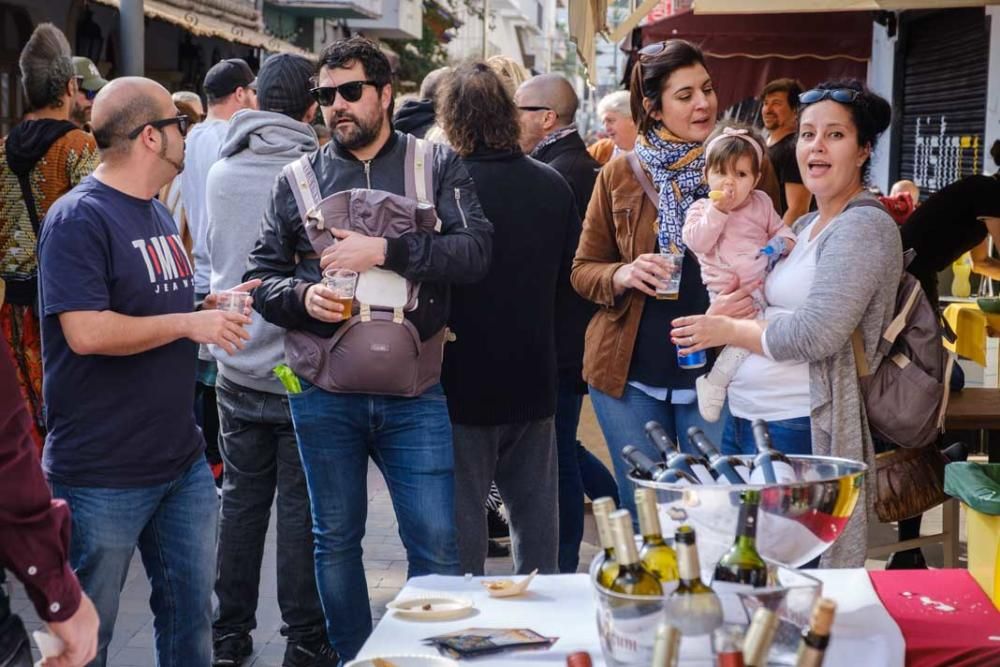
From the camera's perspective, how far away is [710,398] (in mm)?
4062

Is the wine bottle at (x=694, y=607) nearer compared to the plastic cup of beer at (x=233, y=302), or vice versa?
the wine bottle at (x=694, y=607)

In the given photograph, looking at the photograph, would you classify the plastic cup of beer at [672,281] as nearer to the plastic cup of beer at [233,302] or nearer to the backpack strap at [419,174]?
the backpack strap at [419,174]

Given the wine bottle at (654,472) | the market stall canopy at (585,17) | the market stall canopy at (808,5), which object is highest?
the market stall canopy at (585,17)

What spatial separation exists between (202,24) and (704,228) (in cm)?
1043

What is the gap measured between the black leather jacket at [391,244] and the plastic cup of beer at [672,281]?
1.77 feet

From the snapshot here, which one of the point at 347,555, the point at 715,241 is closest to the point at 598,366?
the point at 715,241

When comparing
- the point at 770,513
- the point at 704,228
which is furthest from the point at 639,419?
the point at 770,513

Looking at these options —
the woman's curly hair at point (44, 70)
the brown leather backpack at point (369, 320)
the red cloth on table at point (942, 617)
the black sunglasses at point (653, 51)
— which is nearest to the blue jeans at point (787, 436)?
the red cloth on table at point (942, 617)

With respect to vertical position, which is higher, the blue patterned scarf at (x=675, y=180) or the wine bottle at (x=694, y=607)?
the blue patterned scarf at (x=675, y=180)

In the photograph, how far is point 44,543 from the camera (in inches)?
96.6

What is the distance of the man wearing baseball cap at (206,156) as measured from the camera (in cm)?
579

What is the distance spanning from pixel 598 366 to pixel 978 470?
124cm

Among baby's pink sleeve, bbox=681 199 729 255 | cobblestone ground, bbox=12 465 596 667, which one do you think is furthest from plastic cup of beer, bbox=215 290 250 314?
cobblestone ground, bbox=12 465 596 667

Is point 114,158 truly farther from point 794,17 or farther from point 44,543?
point 794,17
